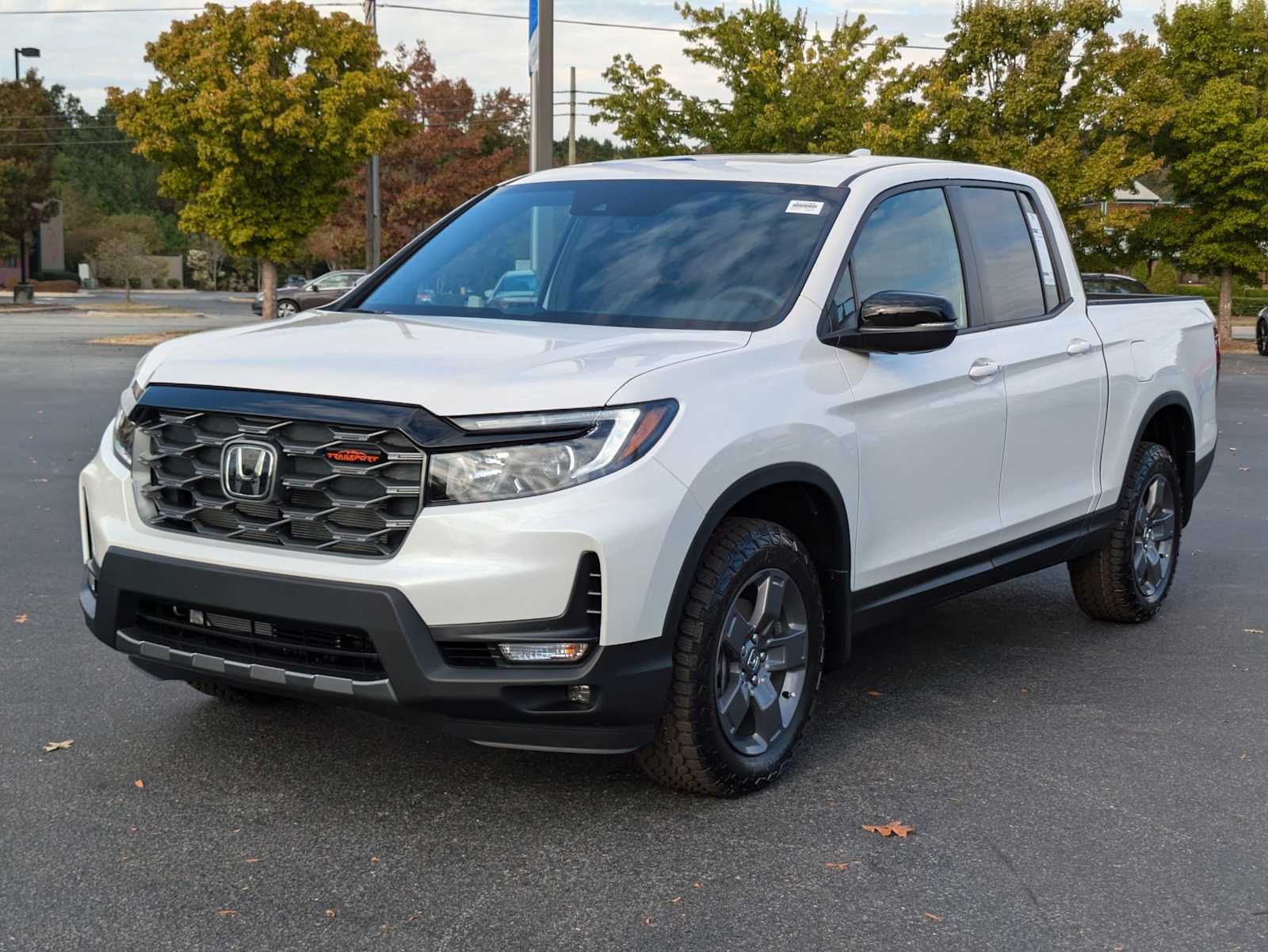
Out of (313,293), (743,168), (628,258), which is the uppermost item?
(743,168)

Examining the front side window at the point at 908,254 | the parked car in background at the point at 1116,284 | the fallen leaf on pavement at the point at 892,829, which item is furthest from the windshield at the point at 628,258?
the parked car in background at the point at 1116,284

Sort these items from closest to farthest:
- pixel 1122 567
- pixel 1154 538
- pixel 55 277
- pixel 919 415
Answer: pixel 919 415 → pixel 1122 567 → pixel 1154 538 → pixel 55 277

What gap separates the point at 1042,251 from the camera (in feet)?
20.7

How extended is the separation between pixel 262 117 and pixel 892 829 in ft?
97.7

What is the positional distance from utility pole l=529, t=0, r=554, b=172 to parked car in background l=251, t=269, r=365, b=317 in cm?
2837

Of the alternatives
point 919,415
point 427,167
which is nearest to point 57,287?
point 427,167

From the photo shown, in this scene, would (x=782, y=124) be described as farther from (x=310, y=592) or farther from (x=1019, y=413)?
(x=310, y=592)

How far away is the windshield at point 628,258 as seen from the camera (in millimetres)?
4945

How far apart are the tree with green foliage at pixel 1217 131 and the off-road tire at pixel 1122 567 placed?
2622 cm

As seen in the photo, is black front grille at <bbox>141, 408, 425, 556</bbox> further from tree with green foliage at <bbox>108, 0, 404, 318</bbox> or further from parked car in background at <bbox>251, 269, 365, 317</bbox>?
parked car in background at <bbox>251, 269, 365, 317</bbox>

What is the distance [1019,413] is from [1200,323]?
2218 millimetres

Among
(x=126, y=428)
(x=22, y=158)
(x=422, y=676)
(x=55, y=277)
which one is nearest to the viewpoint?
(x=422, y=676)

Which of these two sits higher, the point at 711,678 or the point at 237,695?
the point at 711,678

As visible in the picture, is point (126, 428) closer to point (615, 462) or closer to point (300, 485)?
point (300, 485)
